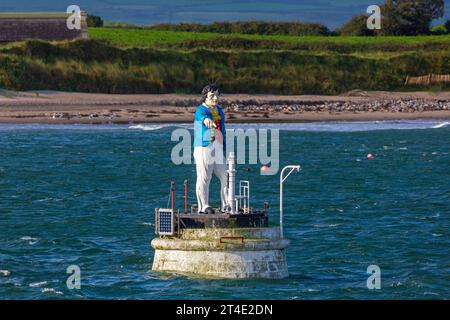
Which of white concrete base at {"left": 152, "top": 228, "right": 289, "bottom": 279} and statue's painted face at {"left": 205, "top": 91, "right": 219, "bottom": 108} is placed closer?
white concrete base at {"left": 152, "top": 228, "right": 289, "bottom": 279}

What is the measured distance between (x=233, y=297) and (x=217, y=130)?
304 centimetres

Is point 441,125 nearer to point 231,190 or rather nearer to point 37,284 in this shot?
point 37,284

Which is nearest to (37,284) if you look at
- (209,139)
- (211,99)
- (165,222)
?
(165,222)

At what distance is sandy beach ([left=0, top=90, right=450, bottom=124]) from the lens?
70.7 m

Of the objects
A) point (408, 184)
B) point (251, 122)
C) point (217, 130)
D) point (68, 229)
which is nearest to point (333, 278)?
point (217, 130)

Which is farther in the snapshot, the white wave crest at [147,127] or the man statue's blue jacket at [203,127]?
the white wave crest at [147,127]

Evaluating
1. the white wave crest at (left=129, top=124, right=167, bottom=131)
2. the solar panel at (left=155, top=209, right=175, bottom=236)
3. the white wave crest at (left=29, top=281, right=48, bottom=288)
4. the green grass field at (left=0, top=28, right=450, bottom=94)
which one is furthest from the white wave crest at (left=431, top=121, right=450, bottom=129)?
the solar panel at (left=155, top=209, right=175, bottom=236)

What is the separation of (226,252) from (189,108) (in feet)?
167

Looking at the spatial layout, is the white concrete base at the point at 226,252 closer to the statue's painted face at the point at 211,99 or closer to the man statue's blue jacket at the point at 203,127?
the man statue's blue jacket at the point at 203,127

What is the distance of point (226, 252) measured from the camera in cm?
2484

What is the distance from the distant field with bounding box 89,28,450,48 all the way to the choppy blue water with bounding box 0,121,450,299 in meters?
36.3

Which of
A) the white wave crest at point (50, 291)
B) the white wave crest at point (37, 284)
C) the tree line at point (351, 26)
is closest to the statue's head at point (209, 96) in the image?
the white wave crest at point (50, 291)

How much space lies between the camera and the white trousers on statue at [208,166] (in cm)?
2533

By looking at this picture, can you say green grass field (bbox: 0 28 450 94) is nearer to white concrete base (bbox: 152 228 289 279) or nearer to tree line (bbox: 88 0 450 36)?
tree line (bbox: 88 0 450 36)
